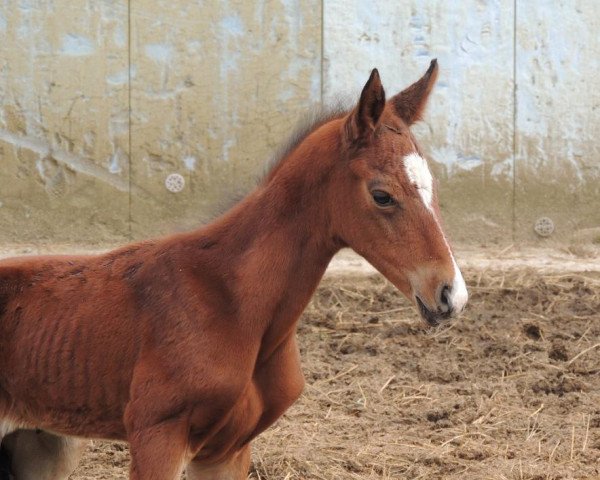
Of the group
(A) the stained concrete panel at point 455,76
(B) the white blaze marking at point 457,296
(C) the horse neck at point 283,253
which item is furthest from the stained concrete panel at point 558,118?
(B) the white blaze marking at point 457,296

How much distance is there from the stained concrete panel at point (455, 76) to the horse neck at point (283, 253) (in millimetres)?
4891

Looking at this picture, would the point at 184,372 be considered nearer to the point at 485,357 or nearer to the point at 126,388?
the point at 126,388

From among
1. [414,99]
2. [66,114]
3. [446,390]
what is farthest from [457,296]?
[66,114]

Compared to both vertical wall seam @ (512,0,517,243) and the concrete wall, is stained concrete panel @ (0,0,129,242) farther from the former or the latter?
vertical wall seam @ (512,0,517,243)

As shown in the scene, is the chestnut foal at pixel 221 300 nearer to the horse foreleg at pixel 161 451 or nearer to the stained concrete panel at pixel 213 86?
Answer: the horse foreleg at pixel 161 451

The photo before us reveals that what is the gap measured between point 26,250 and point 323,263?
4760mm

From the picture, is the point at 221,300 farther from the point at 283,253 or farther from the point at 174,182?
the point at 174,182

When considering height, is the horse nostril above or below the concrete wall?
above

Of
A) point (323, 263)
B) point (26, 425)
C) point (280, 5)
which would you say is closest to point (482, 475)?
point (323, 263)

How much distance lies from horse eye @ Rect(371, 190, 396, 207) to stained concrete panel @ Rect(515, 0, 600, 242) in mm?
5285

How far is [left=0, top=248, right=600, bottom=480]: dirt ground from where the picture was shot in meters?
4.76

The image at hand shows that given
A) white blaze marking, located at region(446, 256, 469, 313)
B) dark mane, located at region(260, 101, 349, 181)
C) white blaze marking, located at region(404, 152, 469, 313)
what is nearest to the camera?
white blaze marking, located at region(446, 256, 469, 313)

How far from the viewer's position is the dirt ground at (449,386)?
187 inches

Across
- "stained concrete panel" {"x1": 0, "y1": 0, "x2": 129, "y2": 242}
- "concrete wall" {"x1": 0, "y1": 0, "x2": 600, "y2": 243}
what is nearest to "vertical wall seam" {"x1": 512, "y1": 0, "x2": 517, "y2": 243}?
"concrete wall" {"x1": 0, "y1": 0, "x2": 600, "y2": 243}
